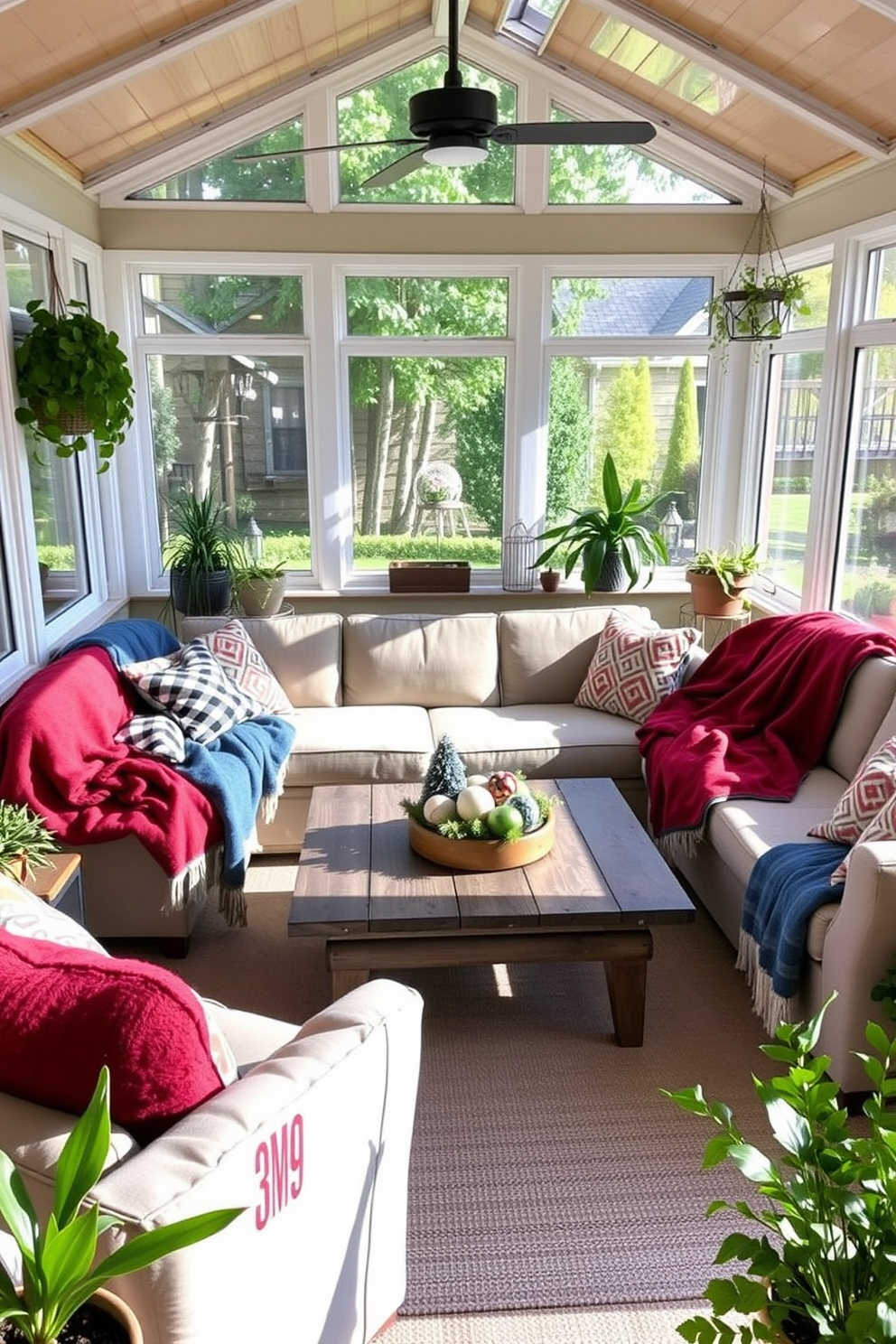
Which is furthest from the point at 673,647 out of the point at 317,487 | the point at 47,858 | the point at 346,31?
the point at 346,31

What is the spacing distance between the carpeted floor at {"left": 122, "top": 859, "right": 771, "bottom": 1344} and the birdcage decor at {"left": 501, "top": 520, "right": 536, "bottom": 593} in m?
2.37

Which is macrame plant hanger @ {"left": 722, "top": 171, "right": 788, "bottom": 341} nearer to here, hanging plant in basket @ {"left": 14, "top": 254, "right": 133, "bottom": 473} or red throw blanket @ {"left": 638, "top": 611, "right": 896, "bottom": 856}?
red throw blanket @ {"left": 638, "top": 611, "right": 896, "bottom": 856}

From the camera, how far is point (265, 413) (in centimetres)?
534

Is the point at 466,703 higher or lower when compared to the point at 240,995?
higher

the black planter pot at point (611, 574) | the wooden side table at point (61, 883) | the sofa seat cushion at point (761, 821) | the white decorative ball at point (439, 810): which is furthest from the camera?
the black planter pot at point (611, 574)

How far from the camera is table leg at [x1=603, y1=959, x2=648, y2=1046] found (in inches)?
112

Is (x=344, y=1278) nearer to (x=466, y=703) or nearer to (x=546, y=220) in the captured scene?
(x=466, y=703)

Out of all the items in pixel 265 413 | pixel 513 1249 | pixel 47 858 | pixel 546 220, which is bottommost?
pixel 513 1249

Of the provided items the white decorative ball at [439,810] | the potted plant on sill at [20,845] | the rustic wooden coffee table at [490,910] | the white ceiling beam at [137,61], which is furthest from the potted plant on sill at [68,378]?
the white decorative ball at [439,810]

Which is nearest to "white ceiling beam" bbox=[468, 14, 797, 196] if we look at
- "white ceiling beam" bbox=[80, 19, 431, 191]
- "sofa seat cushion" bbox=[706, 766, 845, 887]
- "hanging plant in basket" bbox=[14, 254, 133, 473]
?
"white ceiling beam" bbox=[80, 19, 431, 191]

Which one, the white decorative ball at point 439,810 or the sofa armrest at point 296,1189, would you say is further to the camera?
the white decorative ball at point 439,810

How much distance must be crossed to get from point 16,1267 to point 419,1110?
57.2 inches

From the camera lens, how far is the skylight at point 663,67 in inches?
168

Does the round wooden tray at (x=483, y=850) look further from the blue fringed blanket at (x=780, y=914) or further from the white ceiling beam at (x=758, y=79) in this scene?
the white ceiling beam at (x=758, y=79)
